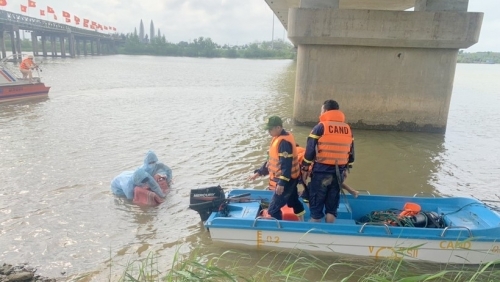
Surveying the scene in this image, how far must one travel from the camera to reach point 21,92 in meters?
15.9

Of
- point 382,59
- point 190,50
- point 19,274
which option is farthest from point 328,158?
point 190,50

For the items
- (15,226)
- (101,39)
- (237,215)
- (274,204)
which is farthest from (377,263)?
(101,39)

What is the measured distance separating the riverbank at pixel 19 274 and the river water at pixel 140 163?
0.13 m

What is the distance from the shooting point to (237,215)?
5.16 metres

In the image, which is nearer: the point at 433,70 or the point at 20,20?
the point at 433,70

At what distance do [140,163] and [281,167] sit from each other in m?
4.66

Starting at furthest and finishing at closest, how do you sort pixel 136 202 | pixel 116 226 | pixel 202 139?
pixel 202 139, pixel 136 202, pixel 116 226

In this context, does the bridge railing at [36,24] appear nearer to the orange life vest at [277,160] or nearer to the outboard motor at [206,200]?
the outboard motor at [206,200]

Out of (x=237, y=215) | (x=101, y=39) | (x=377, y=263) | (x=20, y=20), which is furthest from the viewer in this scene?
(x=101, y=39)

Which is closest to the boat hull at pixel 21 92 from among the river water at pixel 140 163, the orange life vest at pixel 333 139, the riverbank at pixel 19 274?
the river water at pixel 140 163

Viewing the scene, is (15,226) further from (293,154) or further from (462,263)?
(462,263)

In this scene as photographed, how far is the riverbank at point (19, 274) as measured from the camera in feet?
12.7

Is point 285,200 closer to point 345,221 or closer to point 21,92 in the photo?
point 345,221

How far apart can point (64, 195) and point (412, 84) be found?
31.7 ft
